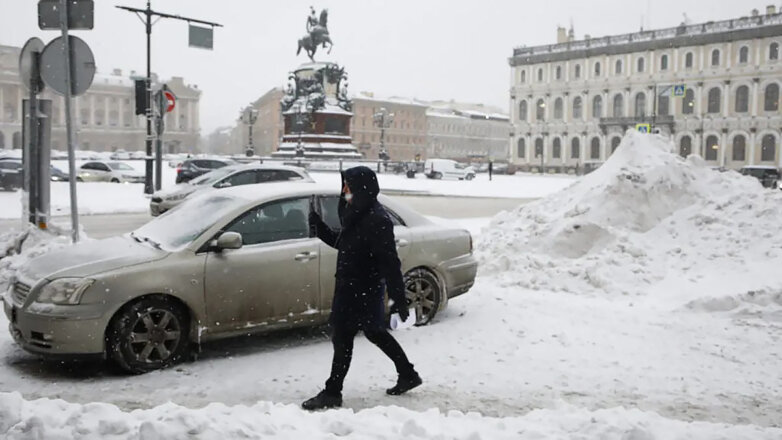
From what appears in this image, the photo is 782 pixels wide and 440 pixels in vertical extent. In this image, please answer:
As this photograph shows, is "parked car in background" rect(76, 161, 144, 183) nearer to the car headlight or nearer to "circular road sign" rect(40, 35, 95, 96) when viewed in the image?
"circular road sign" rect(40, 35, 95, 96)

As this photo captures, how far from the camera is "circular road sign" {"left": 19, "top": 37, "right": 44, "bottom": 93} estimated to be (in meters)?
9.02

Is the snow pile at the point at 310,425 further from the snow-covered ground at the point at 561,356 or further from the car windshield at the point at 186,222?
the car windshield at the point at 186,222

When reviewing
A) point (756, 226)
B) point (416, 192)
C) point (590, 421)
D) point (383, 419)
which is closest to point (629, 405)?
point (590, 421)

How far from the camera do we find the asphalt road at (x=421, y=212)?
15055mm

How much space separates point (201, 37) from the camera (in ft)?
66.9

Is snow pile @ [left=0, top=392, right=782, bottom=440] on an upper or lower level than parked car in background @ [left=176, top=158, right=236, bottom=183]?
lower

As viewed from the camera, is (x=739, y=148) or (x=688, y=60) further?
(x=688, y=60)

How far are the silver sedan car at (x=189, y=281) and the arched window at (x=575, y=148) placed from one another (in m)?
83.0

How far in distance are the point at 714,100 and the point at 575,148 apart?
16.7 meters

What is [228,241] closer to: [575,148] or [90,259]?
[90,259]

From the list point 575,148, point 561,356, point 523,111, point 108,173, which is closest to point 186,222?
point 561,356

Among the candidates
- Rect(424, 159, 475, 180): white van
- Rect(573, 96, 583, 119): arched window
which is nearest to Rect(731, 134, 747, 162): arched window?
Rect(573, 96, 583, 119): arched window

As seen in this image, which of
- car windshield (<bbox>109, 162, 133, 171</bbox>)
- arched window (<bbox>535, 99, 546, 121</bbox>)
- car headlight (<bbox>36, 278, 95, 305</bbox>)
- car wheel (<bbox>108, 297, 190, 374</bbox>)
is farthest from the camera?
arched window (<bbox>535, 99, 546, 121</bbox>)

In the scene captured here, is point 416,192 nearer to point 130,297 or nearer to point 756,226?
point 756,226
